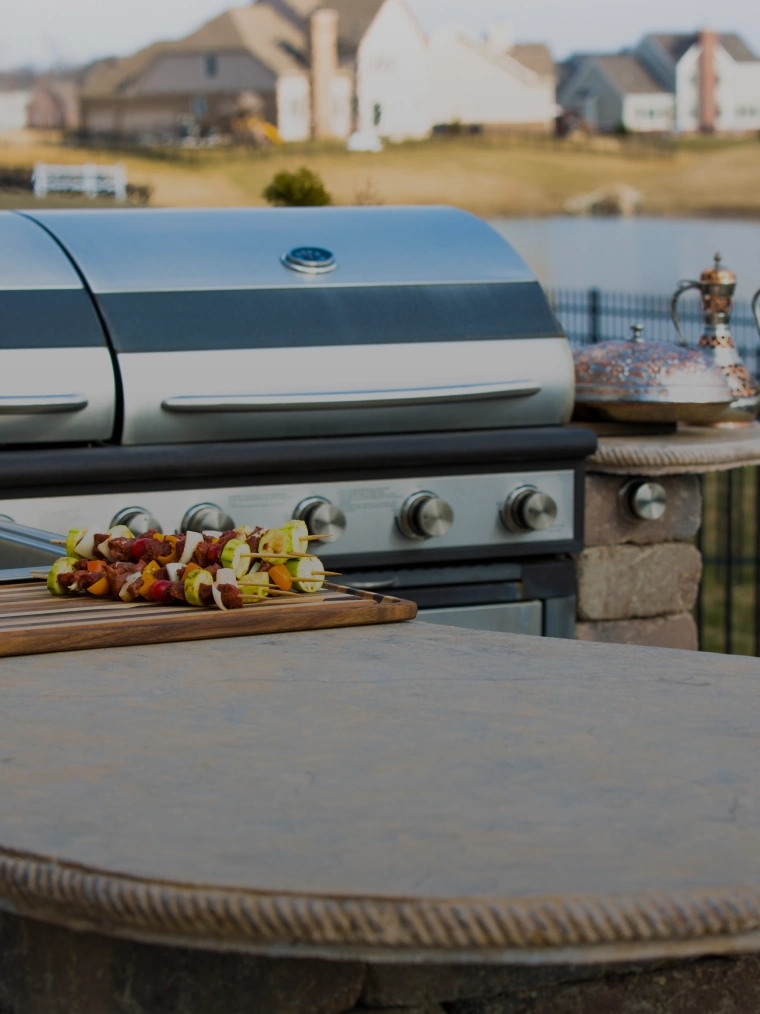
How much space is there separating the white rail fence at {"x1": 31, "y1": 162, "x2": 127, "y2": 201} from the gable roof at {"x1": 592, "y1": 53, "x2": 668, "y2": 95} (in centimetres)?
443

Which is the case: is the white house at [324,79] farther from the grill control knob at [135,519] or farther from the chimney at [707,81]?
the grill control knob at [135,519]

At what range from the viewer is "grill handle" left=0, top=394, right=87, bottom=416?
2.89 metres

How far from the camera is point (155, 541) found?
2139 mm

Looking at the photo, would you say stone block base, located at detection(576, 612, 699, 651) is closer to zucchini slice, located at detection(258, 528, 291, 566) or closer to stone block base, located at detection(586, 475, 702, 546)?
stone block base, located at detection(586, 475, 702, 546)

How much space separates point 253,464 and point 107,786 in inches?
71.6

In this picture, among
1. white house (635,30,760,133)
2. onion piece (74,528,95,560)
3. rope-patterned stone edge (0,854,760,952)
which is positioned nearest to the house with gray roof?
white house (635,30,760,133)

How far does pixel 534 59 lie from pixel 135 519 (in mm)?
9828

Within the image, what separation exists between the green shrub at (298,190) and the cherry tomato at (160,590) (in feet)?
8.67

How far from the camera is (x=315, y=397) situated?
3.11m

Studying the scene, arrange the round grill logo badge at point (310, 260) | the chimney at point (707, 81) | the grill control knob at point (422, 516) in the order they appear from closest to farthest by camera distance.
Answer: the grill control knob at point (422, 516) < the round grill logo badge at point (310, 260) < the chimney at point (707, 81)

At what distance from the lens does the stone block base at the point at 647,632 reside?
365 cm

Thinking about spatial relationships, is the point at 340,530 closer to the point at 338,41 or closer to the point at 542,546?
the point at 542,546

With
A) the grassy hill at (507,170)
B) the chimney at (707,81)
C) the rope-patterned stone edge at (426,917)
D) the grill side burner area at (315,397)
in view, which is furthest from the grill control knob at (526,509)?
the chimney at (707,81)

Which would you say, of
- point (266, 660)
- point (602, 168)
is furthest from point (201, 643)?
point (602, 168)
